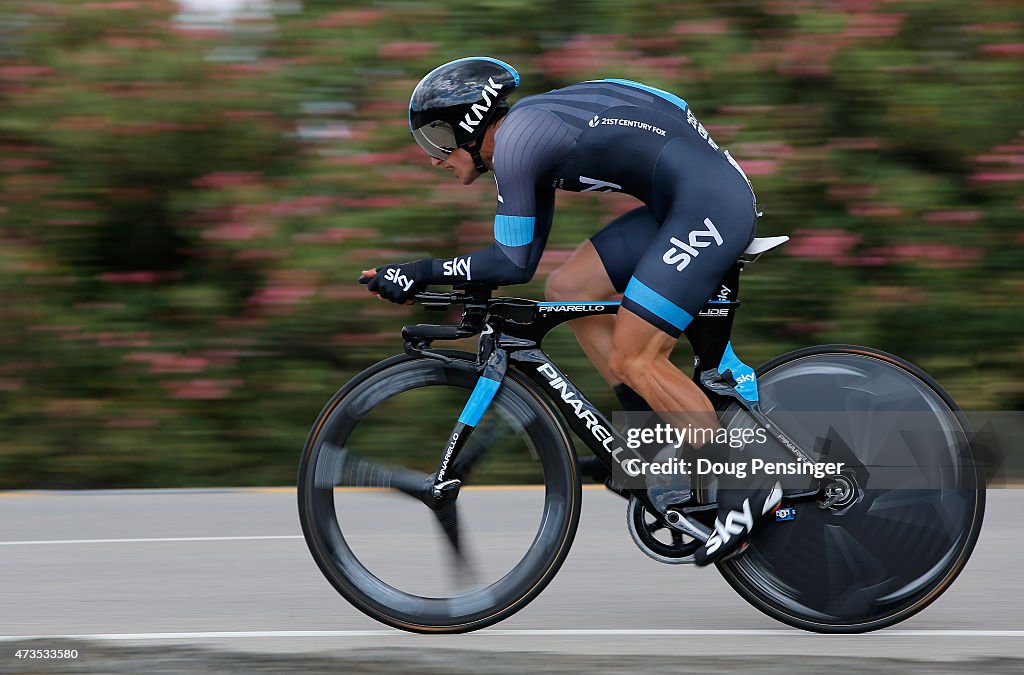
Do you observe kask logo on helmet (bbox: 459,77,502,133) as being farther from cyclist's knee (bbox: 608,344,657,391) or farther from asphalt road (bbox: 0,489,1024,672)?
asphalt road (bbox: 0,489,1024,672)

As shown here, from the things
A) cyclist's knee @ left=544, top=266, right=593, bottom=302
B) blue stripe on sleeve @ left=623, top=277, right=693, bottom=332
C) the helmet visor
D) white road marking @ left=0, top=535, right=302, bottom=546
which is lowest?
white road marking @ left=0, top=535, right=302, bottom=546

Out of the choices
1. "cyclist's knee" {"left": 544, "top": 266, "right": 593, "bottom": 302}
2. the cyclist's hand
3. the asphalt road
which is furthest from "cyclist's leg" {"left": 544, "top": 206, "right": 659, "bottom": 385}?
the asphalt road

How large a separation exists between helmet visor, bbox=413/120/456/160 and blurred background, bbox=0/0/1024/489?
314cm

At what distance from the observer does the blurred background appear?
773 centimetres

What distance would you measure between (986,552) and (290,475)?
3.74m

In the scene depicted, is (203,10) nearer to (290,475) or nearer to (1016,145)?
(290,475)

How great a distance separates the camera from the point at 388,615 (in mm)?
4430

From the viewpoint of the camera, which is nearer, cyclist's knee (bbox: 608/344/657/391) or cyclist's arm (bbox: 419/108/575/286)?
cyclist's arm (bbox: 419/108/575/286)

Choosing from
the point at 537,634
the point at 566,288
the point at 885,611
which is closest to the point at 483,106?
the point at 566,288

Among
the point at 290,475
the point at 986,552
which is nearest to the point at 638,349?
the point at 986,552

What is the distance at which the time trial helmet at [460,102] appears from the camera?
4258mm

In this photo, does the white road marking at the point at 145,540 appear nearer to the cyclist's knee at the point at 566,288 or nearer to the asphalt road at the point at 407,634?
the asphalt road at the point at 407,634

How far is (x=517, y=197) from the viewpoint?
4145 mm

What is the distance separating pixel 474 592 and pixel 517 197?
1240 millimetres
